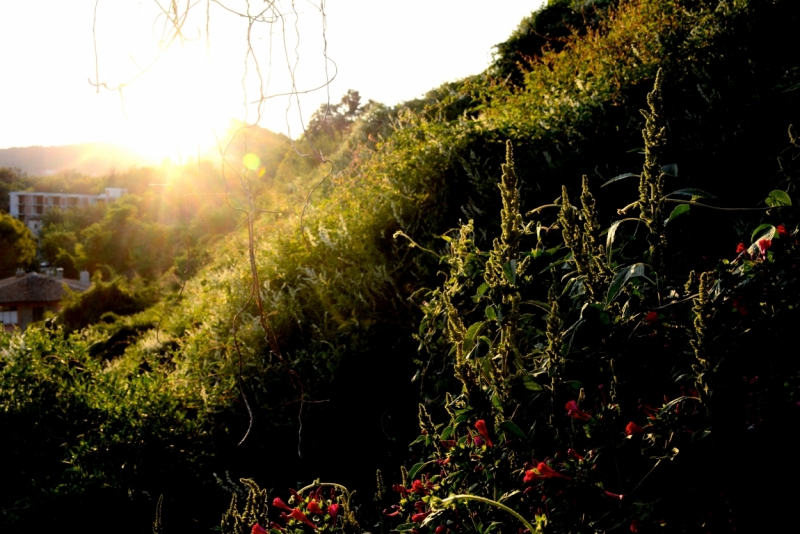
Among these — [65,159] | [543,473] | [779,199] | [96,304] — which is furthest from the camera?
[65,159]

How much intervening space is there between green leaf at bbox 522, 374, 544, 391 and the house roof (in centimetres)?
3493

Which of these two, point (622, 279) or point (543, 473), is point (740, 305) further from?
point (543, 473)

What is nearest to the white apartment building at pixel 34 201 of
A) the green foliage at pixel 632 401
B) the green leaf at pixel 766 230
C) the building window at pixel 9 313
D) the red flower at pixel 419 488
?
the building window at pixel 9 313

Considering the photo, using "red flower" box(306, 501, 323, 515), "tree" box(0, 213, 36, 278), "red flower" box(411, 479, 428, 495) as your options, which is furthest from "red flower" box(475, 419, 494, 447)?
"tree" box(0, 213, 36, 278)

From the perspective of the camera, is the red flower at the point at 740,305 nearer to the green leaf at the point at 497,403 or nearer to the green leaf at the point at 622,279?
the green leaf at the point at 622,279

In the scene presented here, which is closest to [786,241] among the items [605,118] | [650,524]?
[650,524]

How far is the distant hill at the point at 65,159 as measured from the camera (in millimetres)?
86188

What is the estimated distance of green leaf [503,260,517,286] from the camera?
4.60ft

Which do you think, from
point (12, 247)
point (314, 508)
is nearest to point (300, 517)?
point (314, 508)

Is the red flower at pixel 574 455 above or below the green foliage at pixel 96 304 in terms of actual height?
above

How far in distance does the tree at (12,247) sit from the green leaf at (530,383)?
151 ft

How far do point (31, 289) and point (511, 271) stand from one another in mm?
36993

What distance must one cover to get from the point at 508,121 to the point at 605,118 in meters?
0.60

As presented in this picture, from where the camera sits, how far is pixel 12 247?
39.6m
